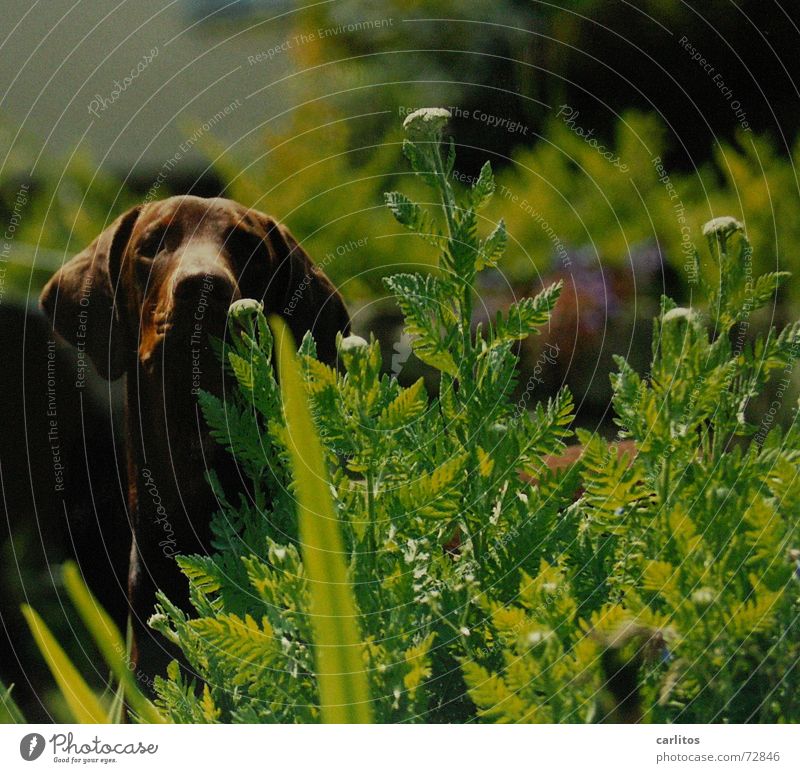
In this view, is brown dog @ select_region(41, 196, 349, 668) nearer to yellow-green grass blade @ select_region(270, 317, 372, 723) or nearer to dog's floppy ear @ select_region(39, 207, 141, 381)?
dog's floppy ear @ select_region(39, 207, 141, 381)

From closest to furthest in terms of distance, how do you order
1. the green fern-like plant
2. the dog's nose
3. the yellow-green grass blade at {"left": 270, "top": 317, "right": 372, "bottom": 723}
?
1. the yellow-green grass blade at {"left": 270, "top": 317, "right": 372, "bottom": 723}
2. the green fern-like plant
3. the dog's nose

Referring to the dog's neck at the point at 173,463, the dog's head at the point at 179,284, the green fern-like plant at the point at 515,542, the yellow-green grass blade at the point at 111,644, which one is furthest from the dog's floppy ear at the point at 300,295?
the yellow-green grass blade at the point at 111,644

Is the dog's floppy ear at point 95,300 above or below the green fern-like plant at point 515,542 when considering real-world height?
above

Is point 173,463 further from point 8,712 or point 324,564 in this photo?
point 324,564

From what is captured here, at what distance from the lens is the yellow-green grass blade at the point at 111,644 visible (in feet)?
2.47

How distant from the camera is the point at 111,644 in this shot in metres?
1.06

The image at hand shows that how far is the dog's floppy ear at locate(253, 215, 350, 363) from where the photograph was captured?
113 centimetres

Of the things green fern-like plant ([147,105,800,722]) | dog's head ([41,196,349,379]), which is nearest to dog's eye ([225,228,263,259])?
dog's head ([41,196,349,379])

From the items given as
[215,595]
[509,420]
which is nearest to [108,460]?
[215,595]

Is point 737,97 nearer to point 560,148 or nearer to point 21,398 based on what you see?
point 560,148
